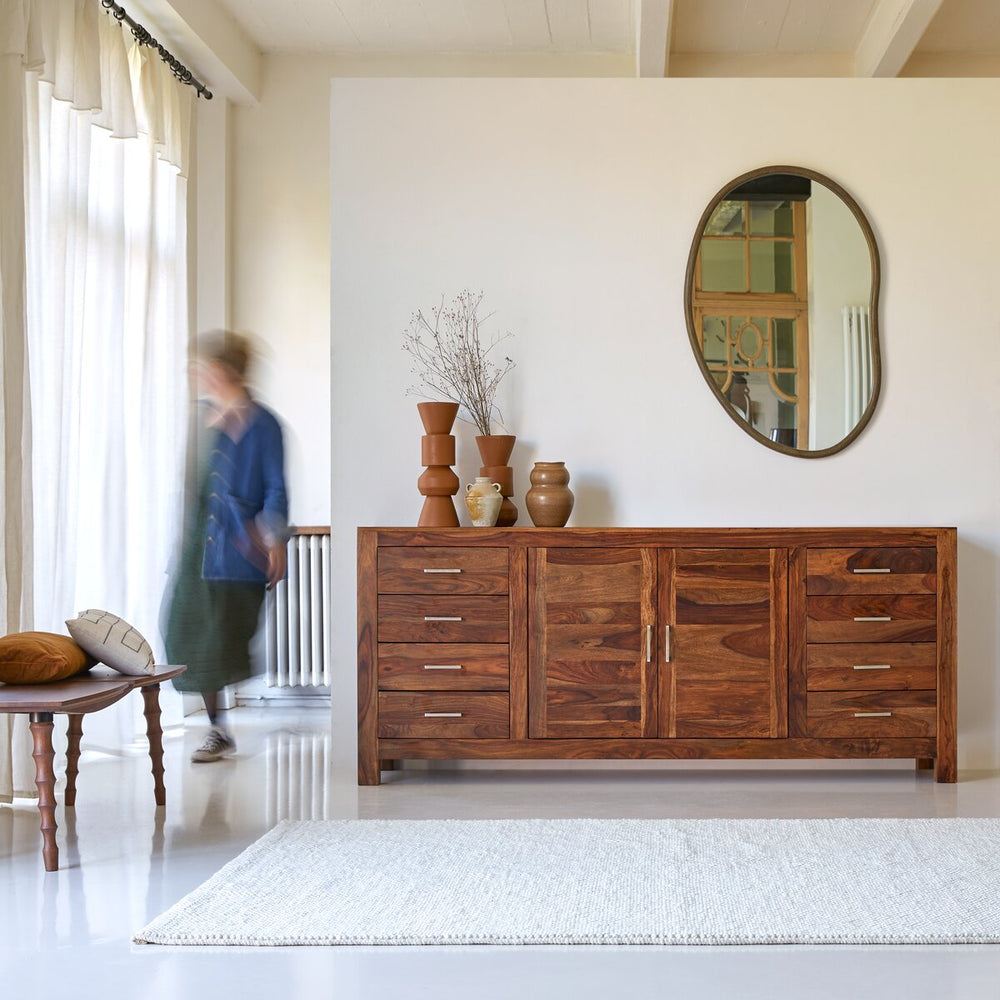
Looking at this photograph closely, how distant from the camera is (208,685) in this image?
406 centimetres

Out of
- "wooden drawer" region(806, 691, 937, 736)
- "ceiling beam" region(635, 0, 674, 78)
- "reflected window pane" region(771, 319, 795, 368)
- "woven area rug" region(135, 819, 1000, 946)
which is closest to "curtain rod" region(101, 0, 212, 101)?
"ceiling beam" region(635, 0, 674, 78)

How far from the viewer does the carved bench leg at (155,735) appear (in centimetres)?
324

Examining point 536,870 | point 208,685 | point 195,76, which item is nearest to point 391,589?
point 208,685

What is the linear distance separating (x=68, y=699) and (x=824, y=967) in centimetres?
176

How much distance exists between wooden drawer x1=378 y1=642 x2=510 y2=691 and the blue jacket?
0.74 meters

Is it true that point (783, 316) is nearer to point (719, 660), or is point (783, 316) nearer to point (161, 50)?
point (719, 660)

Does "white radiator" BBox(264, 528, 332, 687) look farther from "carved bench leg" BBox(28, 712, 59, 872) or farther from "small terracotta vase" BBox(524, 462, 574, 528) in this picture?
"carved bench leg" BBox(28, 712, 59, 872)

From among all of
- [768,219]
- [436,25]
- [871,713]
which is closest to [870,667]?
[871,713]

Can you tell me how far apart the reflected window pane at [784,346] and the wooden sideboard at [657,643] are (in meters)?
0.65

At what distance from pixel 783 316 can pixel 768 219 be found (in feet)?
1.11

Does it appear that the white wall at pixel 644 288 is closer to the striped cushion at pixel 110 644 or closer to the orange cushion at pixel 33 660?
the striped cushion at pixel 110 644

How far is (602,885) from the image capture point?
2494 millimetres

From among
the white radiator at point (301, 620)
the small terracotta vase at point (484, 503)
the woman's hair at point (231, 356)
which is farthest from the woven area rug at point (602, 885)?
the white radiator at point (301, 620)

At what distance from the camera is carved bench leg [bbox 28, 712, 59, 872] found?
8.76 ft
